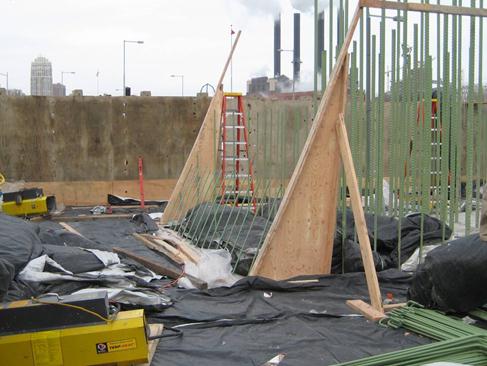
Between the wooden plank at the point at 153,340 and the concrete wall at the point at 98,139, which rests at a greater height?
the concrete wall at the point at 98,139

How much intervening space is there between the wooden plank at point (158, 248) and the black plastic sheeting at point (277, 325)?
121 cm

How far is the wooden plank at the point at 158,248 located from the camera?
6081mm

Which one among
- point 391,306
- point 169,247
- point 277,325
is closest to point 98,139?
point 169,247

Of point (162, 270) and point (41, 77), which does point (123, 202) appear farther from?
point (41, 77)

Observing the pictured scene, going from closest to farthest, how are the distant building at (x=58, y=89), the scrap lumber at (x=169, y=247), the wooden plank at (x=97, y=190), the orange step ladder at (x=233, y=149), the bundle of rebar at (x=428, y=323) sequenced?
1. the bundle of rebar at (x=428, y=323)
2. the scrap lumber at (x=169, y=247)
3. the orange step ladder at (x=233, y=149)
4. the wooden plank at (x=97, y=190)
5. the distant building at (x=58, y=89)

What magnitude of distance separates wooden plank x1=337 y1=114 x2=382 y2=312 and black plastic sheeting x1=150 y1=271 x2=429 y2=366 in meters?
0.25

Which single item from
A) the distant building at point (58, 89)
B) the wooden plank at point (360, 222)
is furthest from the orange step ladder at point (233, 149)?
the distant building at point (58, 89)

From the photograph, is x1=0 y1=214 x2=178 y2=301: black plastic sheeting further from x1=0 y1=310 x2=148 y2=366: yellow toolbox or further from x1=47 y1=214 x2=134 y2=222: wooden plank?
x1=47 y1=214 x2=134 y2=222: wooden plank

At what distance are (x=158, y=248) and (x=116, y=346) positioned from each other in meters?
3.58

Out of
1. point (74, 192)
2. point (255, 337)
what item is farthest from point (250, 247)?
point (74, 192)

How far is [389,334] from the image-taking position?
3877mm

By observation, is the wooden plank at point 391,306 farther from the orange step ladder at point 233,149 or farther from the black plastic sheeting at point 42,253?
the orange step ladder at point 233,149

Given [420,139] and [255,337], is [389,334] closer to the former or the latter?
[255,337]

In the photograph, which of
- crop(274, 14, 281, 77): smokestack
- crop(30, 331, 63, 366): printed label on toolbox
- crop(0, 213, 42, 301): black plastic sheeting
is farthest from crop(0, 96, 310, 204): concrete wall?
crop(30, 331, 63, 366): printed label on toolbox
